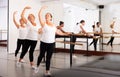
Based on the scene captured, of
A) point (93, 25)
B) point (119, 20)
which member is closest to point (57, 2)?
point (93, 25)

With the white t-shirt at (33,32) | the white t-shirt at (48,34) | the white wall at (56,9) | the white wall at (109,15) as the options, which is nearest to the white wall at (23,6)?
the white wall at (56,9)

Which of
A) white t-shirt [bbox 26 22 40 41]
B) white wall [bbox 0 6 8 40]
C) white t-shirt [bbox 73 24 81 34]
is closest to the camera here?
white t-shirt [bbox 26 22 40 41]

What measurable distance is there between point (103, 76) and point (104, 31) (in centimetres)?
494

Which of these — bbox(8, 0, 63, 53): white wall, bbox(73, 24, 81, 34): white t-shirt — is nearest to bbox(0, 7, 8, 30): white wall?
bbox(8, 0, 63, 53): white wall

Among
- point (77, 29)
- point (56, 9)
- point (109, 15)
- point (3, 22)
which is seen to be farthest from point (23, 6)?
point (109, 15)

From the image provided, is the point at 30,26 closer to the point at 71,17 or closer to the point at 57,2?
the point at 71,17

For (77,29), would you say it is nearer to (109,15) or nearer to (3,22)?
(109,15)

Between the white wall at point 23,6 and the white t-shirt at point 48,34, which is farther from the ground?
the white wall at point 23,6

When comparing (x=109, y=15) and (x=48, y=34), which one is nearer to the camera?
(x=48, y=34)

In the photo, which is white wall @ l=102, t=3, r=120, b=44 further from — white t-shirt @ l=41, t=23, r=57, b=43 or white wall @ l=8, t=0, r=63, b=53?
white t-shirt @ l=41, t=23, r=57, b=43

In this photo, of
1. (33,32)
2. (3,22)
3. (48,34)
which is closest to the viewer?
(48,34)

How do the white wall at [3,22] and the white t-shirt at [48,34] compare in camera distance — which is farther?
the white wall at [3,22]

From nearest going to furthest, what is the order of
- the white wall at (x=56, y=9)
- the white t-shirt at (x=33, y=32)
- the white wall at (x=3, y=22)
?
the white t-shirt at (x=33, y=32) < the white wall at (x=56, y=9) < the white wall at (x=3, y=22)

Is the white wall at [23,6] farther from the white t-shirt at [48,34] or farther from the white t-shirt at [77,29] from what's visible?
the white t-shirt at [48,34]
